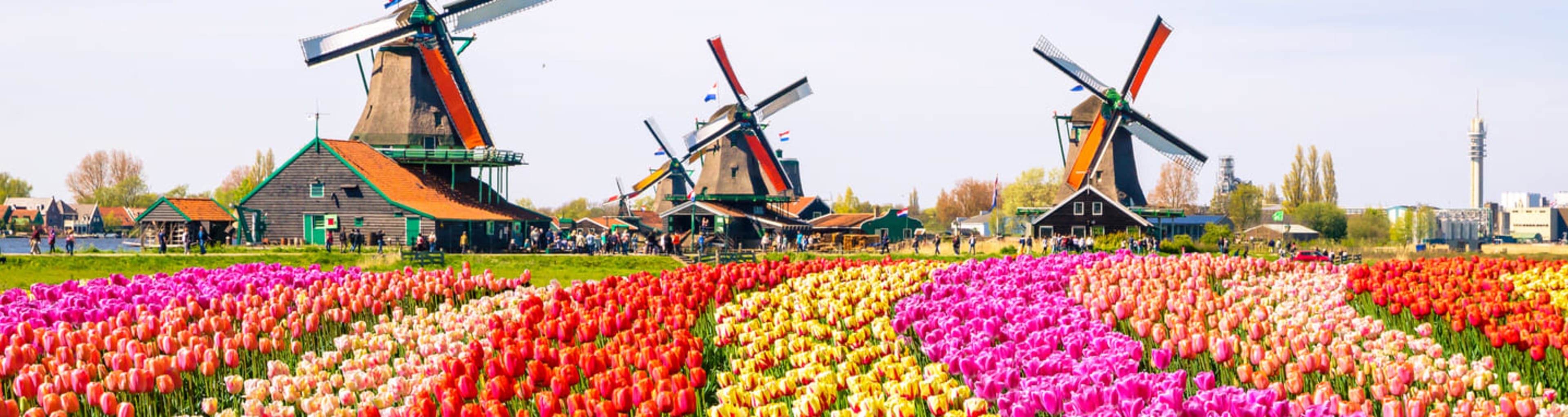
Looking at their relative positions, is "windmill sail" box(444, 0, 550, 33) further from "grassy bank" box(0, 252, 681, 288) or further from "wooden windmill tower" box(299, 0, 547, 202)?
"grassy bank" box(0, 252, 681, 288)

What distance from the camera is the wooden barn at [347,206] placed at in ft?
146

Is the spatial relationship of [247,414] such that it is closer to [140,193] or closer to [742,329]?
[742,329]

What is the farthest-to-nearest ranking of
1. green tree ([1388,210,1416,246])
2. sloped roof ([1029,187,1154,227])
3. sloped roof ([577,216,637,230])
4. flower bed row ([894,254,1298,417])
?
green tree ([1388,210,1416,246]) → sloped roof ([577,216,637,230]) → sloped roof ([1029,187,1154,227]) → flower bed row ([894,254,1298,417])

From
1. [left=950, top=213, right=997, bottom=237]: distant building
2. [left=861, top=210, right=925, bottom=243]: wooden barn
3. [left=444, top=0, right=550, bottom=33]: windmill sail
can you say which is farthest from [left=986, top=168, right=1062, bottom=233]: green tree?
[left=444, top=0, right=550, bottom=33]: windmill sail

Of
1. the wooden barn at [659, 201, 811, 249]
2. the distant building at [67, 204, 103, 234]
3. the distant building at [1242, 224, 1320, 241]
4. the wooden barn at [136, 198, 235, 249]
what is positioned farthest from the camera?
the distant building at [67, 204, 103, 234]

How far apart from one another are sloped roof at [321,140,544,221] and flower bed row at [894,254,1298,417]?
115ft

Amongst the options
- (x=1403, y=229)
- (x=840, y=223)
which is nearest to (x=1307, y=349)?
(x=840, y=223)

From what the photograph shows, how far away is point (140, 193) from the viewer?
115812 millimetres

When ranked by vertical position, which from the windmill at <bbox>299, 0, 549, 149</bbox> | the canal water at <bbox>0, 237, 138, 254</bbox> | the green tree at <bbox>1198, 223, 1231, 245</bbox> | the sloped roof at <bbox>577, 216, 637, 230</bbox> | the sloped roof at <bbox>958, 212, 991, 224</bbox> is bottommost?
the canal water at <bbox>0, 237, 138, 254</bbox>

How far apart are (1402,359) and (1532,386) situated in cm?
165

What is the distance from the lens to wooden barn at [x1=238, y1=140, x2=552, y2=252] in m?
44.5

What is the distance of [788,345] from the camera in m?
8.73

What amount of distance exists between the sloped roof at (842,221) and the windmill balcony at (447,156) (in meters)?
28.1

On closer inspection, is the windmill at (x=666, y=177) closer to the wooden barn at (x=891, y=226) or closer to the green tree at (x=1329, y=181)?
the wooden barn at (x=891, y=226)
